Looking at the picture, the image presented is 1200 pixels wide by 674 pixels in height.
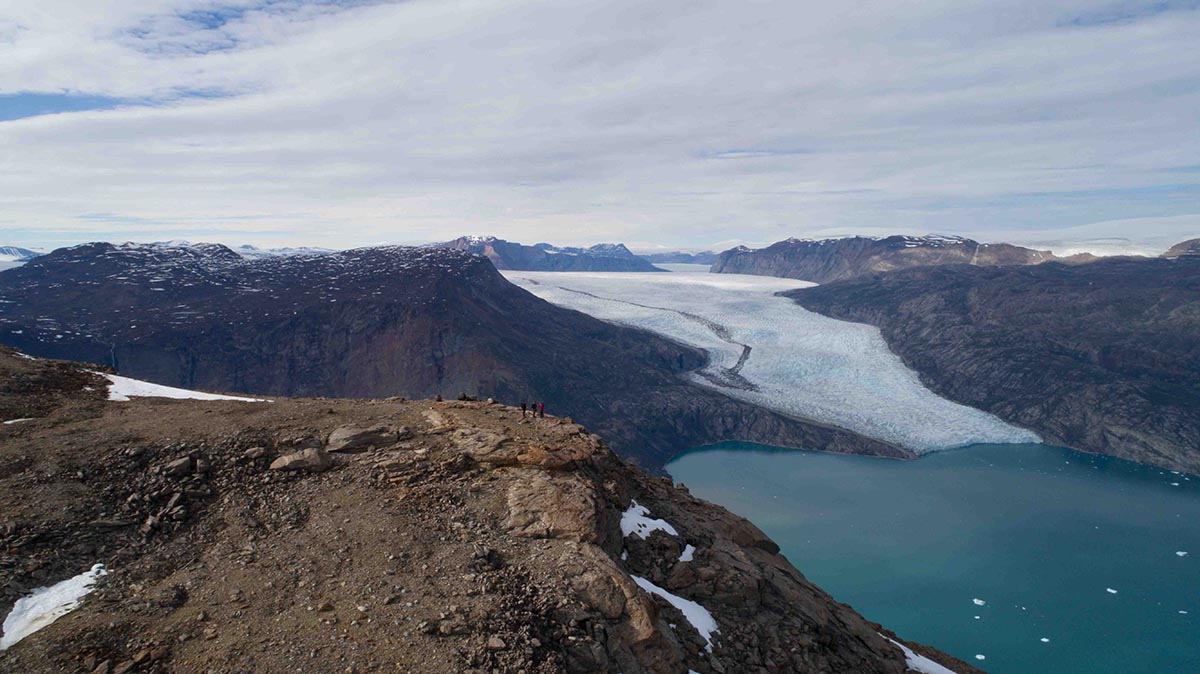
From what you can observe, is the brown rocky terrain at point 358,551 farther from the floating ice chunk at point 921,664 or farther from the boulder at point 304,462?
the floating ice chunk at point 921,664

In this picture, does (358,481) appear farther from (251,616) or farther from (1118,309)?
(1118,309)

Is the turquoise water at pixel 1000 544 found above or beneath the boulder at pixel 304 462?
beneath

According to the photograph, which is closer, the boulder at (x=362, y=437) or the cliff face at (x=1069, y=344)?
the boulder at (x=362, y=437)

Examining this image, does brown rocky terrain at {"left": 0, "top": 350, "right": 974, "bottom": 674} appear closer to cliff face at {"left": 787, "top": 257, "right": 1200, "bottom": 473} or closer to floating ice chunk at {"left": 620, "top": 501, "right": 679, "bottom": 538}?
floating ice chunk at {"left": 620, "top": 501, "right": 679, "bottom": 538}

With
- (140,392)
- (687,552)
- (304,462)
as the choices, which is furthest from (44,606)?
(687,552)

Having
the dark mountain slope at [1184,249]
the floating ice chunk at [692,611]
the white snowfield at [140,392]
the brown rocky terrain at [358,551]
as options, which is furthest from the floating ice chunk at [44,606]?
the dark mountain slope at [1184,249]

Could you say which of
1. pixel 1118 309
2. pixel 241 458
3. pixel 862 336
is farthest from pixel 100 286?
pixel 1118 309

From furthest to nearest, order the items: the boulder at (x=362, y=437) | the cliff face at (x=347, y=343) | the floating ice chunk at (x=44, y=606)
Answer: the cliff face at (x=347, y=343) < the boulder at (x=362, y=437) < the floating ice chunk at (x=44, y=606)
